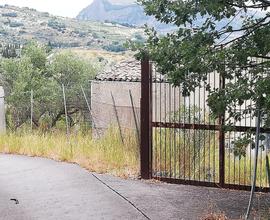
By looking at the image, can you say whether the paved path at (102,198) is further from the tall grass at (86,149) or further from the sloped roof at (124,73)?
the sloped roof at (124,73)

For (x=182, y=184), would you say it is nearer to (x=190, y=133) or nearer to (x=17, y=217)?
(x=190, y=133)

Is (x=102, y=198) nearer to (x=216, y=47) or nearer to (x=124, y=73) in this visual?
(x=216, y=47)

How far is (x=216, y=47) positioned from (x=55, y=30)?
70419 mm

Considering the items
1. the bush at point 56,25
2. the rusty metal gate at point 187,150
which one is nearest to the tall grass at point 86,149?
the rusty metal gate at point 187,150

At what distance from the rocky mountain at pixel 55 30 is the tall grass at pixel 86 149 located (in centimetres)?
4827

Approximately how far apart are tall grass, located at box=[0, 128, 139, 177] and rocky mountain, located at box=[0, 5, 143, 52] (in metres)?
48.3

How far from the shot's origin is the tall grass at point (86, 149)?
10.5m

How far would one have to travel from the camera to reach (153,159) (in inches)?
386

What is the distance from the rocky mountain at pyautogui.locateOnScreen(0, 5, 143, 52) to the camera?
69000 millimetres

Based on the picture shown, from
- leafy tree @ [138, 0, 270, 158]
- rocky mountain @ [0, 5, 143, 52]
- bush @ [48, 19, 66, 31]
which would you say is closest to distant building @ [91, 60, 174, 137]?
leafy tree @ [138, 0, 270, 158]

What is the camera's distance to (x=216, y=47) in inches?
256

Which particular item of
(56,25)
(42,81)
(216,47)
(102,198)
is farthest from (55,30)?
(216,47)

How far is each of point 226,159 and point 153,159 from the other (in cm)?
131

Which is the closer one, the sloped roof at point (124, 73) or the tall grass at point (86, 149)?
the tall grass at point (86, 149)
